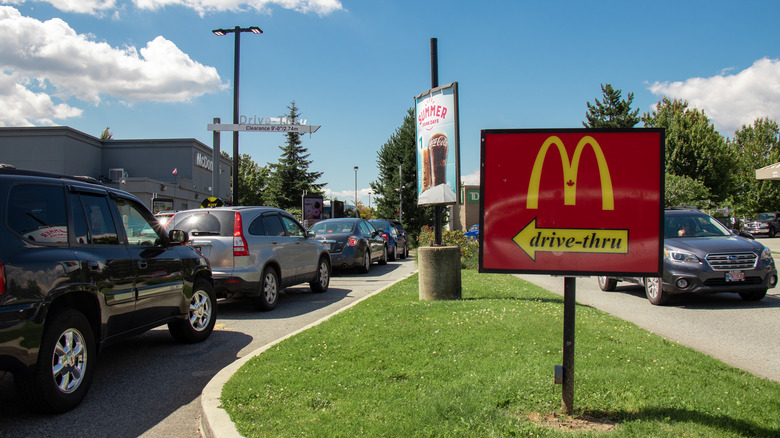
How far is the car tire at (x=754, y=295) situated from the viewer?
31.3 ft

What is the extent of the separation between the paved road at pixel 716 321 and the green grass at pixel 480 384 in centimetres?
84

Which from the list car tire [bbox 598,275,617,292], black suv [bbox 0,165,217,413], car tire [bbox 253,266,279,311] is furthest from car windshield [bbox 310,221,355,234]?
black suv [bbox 0,165,217,413]

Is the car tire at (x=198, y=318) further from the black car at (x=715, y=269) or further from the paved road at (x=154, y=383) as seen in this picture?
the black car at (x=715, y=269)

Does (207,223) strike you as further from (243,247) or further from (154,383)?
(154,383)

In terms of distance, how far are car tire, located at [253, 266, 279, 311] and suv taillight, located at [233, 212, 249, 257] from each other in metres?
0.56

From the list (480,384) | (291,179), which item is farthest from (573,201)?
(291,179)

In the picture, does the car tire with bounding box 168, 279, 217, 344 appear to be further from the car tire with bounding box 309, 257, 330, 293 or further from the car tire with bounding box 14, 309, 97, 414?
the car tire with bounding box 309, 257, 330, 293

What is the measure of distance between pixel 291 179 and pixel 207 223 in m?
54.0

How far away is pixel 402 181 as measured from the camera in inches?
1452

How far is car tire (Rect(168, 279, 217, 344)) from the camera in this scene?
261 inches

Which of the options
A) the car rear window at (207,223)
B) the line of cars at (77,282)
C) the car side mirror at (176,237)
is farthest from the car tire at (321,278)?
the car side mirror at (176,237)

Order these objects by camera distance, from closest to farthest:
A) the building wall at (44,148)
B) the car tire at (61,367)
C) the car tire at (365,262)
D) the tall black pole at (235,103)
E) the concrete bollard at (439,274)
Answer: the car tire at (61,367), the concrete bollard at (439,274), the car tire at (365,262), the tall black pole at (235,103), the building wall at (44,148)

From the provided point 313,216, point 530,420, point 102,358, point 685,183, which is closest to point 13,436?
point 102,358

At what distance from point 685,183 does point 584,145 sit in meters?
42.3
